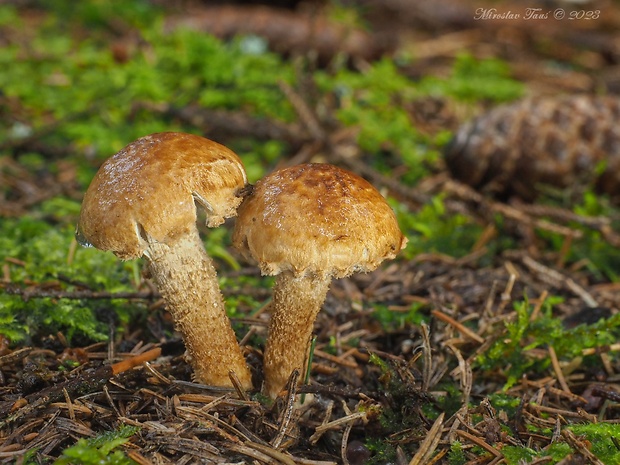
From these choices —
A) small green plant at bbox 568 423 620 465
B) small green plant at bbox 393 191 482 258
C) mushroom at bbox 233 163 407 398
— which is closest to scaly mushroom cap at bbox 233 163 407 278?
mushroom at bbox 233 163 407 398

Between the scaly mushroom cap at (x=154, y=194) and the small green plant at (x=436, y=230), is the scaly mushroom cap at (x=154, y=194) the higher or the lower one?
the higher one

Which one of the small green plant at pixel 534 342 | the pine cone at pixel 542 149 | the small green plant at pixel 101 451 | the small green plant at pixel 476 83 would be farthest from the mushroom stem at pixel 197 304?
the small green plant at pixel 476 83

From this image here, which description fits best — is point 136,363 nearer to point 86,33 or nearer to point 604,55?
point 86,33

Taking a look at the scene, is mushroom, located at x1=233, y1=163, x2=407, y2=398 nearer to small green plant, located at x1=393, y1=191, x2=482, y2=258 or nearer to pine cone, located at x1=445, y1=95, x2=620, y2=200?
small green plant, located at x1=393, y1=191, x2=482, y2=258

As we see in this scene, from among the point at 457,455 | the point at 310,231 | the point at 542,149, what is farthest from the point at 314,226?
the point at 542,149

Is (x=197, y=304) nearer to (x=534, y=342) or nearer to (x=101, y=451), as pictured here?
(x=101, y=451)

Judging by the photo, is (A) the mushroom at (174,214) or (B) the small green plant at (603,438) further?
(B) the small green plant at (603,438)

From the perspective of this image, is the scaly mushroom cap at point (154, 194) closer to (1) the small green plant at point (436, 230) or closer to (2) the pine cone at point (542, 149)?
(1) the small green plant at point (436, 230)
